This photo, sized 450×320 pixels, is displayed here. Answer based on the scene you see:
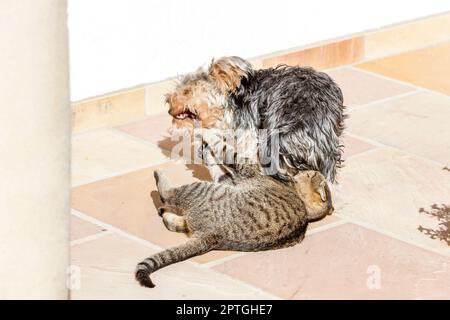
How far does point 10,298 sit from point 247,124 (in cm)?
261

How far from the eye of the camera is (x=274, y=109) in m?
7.62

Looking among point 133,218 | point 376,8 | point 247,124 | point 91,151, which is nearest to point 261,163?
point 247,124

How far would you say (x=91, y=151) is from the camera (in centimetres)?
869

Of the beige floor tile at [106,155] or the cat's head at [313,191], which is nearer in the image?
the cat's head at [313,191]

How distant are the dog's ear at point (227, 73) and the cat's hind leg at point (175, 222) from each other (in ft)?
3.05

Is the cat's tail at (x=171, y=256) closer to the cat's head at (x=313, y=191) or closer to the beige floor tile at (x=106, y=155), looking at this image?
the cat's head at (x=313, y=191)

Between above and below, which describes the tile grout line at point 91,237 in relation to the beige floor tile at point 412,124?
below

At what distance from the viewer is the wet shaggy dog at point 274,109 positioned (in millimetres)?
7547

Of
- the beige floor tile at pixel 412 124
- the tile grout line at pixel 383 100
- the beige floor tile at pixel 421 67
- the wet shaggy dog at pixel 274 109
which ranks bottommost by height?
the beige floor tile at pixel 412 124

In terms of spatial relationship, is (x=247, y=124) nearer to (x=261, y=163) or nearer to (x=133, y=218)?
(x=261, y=163)

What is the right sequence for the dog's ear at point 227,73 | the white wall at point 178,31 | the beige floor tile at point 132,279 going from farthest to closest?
the white wall at point 178,31, the dog's ear at point 227,73, the beige floor tile at point 132,279

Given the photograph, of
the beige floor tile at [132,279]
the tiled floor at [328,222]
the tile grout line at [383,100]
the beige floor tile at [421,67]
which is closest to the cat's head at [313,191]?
the tiled floor at [328,222]

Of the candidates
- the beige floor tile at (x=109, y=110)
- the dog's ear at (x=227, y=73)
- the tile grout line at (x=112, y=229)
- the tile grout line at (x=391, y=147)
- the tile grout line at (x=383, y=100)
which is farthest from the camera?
the tile grout line at (x=383, y=100)

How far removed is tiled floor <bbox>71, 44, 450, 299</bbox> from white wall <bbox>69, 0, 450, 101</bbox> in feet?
1.48
